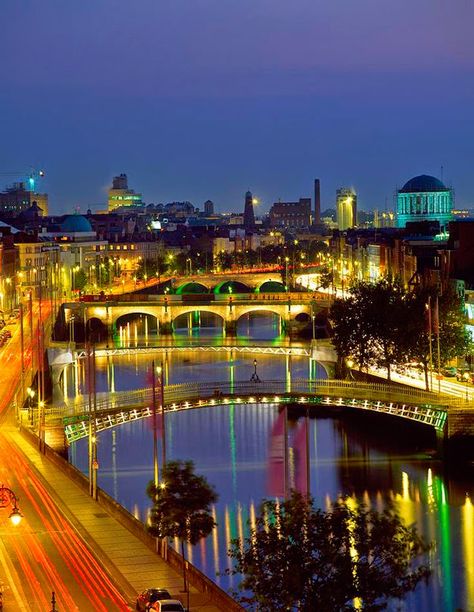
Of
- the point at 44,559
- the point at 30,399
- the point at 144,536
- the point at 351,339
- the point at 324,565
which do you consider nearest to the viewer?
the point at 324,565

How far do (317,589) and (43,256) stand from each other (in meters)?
106

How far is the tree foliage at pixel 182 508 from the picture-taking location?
33.4m

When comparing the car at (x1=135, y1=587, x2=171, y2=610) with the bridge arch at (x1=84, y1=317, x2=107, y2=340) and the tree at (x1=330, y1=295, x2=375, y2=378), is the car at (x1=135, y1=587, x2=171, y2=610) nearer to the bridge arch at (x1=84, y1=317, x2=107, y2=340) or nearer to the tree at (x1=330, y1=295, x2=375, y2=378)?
the tree at (x1=330, y1=295, x2=375, y2=378)

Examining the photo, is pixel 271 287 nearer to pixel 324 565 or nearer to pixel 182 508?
pixel 182 508

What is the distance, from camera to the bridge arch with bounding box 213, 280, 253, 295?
13681cm

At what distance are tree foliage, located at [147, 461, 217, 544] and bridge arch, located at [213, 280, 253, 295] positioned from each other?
101 m

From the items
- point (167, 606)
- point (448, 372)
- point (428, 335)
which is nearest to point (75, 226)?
point (448, 372)

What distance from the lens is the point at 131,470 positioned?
168ft

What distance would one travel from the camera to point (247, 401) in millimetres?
55000

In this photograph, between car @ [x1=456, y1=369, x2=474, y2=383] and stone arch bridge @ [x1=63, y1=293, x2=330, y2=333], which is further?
stone arch bridge @ [x1=63, y1=293, x2=330, y2=333]

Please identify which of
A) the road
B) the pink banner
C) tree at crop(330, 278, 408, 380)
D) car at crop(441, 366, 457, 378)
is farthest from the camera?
tree at crop(330, 278, 408, 380)

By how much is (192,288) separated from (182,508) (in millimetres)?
101283

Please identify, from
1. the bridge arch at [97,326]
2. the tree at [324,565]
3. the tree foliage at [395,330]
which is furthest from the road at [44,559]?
the bridge arch at [97,326]

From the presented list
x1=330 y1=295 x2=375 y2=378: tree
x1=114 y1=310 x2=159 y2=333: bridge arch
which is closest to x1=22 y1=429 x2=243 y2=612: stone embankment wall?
x1=330 y1=295 x2=375 y2=378: tree
